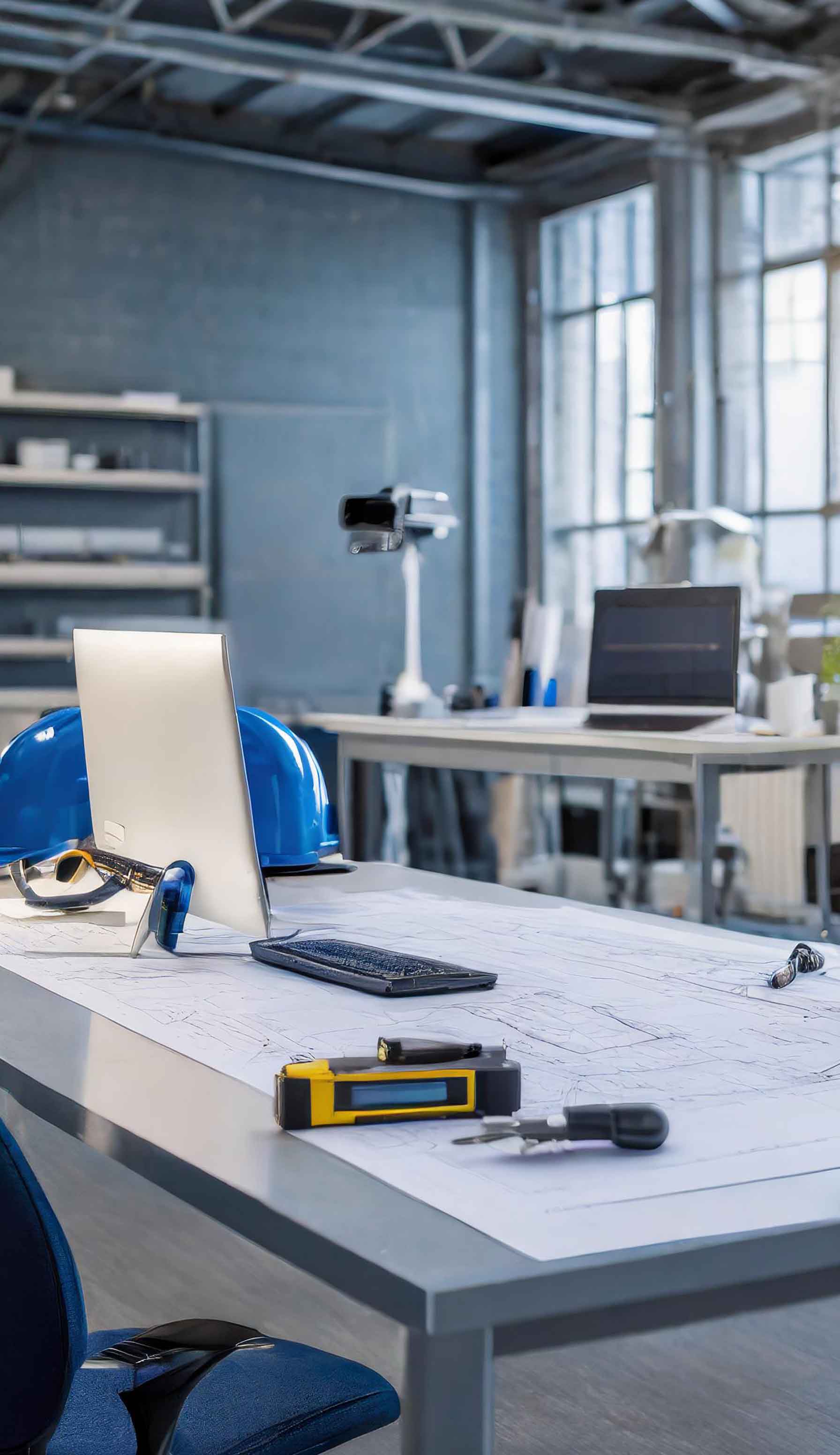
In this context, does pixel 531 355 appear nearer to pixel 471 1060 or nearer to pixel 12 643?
pixel 12 643

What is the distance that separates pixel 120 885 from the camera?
5.69ft

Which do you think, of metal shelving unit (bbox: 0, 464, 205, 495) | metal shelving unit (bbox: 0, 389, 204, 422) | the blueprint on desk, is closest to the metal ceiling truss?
metal shelving unit (bbox: 0, 389, 204, 422)

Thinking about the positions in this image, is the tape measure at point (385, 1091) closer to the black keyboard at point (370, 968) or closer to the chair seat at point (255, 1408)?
the chair seat at point (255, 1408)

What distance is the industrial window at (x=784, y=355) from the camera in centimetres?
674

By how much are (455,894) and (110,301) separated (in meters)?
6.05

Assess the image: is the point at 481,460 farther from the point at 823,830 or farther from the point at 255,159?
the point at 823,830

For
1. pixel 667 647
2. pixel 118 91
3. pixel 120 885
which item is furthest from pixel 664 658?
pixel 118 91

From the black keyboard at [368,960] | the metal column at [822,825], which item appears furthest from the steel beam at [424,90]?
the black keyboard at [368,960]

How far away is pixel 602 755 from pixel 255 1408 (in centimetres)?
315

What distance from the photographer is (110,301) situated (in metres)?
7.44

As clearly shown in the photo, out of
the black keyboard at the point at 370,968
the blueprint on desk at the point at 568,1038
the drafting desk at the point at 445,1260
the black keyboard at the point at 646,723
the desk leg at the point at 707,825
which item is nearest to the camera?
the drafting desk at the point at 445,1260

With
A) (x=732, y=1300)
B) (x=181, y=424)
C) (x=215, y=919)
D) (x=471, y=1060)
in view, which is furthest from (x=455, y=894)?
(x=181, y=424)

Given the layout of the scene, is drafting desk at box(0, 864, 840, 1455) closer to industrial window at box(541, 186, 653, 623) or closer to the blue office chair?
the blue office chair

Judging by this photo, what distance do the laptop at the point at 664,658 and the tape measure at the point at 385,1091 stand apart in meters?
3.18
